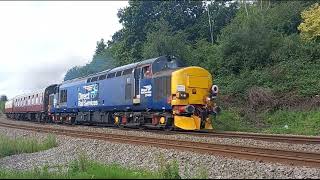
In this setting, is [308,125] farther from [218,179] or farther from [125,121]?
[218,179]

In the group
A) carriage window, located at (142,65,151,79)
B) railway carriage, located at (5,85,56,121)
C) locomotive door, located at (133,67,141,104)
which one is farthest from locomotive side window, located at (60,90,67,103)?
carriage window, located at (142,65,151,79)

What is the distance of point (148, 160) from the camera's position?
1234 centimetres

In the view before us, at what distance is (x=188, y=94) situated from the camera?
2033 centimetres

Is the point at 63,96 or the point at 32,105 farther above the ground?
the point at 63,96

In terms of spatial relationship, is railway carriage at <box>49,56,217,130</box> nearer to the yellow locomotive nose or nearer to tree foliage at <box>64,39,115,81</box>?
the yellow locomotive nose

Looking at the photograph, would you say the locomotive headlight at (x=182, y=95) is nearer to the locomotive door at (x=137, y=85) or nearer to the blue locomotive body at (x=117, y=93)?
the blue locomotive body at (x=117, y=93)

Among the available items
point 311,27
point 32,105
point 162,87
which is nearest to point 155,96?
point 162,87

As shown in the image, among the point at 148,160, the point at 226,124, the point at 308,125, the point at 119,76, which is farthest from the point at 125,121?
the point at 148,160

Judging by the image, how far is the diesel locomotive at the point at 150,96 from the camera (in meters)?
20.2

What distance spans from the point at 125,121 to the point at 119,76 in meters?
2.64

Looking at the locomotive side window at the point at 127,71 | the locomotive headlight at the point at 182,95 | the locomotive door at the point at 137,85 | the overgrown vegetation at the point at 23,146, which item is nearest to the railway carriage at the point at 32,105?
the locomotive side window at the point at 127,71

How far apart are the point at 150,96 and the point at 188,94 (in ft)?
7.43

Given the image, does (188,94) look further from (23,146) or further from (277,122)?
(23,146)

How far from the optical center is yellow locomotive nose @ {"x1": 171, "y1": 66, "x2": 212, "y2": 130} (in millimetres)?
19969
